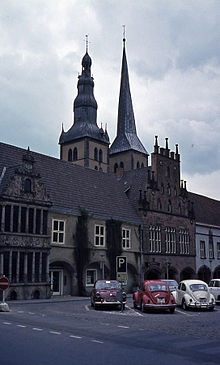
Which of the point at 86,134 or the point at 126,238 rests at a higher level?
the point at 86,134

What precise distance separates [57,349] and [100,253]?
29.3m

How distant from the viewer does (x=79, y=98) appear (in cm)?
8350

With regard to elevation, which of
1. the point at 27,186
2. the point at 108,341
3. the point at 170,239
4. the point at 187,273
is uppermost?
the point at 27,186

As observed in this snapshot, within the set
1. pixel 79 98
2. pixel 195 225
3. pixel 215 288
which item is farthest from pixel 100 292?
pixel 79 98

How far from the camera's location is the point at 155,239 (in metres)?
47.5

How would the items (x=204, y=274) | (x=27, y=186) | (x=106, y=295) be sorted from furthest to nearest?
1. (x=204, y=274)
2. (x=27, y=186)
3. (x=106, y=295)

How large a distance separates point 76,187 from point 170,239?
14.1 m

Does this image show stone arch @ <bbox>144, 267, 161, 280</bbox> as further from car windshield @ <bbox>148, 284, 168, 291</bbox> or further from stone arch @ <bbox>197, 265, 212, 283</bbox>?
car windshield @ <bbox>148, 284, 168, 291</bbox>

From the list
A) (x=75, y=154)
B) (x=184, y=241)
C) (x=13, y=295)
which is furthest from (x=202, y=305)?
(x=75, y=154)

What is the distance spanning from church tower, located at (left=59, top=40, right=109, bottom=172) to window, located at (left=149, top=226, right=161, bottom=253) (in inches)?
1488

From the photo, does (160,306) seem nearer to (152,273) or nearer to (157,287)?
(157,287)

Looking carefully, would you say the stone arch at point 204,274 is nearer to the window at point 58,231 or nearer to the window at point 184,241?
the window at point 184,241

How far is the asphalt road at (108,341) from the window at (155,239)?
89.3 feet

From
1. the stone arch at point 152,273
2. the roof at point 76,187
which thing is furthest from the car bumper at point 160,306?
the stone arch at point 152,273
